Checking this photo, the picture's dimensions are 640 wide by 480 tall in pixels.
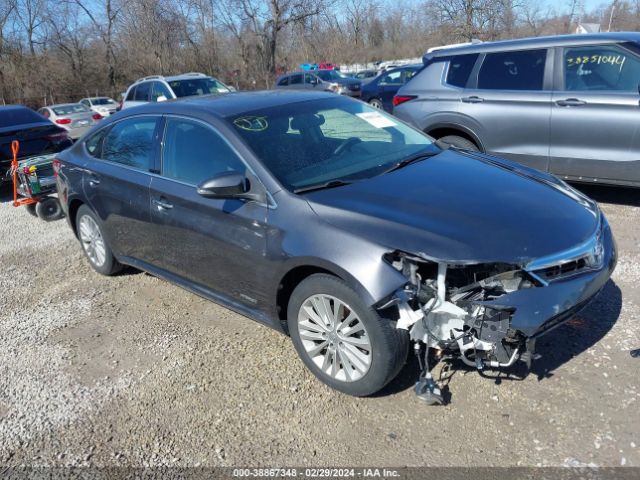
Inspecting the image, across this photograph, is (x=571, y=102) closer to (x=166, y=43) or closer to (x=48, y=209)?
(x=48, y=209)

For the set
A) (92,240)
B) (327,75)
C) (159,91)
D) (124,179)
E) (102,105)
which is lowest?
(92,240)

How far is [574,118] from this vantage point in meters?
5.57

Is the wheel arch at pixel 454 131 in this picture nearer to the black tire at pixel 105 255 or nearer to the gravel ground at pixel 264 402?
the gravel ground at pixel 264 402

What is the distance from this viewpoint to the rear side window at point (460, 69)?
6461 mm

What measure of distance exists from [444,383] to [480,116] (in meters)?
4.02

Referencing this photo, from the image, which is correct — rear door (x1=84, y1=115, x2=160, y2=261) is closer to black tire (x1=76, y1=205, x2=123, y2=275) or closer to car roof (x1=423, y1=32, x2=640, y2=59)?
black tire (x1=76, y1=205, x2=123, y2=275)

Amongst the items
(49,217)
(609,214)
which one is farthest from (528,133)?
(49,217)

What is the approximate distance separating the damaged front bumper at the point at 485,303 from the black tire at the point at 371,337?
92 mm

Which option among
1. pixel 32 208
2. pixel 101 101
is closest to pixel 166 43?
pixel 101 101

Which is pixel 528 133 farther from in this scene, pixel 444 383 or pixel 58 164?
pixel 58 164

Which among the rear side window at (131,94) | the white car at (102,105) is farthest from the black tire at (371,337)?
the white car at (102,105)

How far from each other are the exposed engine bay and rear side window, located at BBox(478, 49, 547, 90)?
4042 millimetres

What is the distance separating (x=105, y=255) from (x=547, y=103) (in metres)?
4.87

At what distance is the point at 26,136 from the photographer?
28.9 ft
